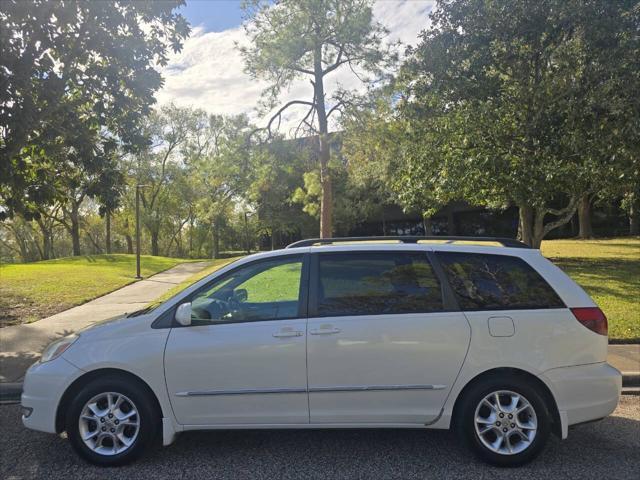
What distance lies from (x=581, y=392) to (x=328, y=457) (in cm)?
205

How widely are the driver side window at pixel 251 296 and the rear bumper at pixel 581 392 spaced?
2106 millimetres

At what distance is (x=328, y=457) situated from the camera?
12.7ft

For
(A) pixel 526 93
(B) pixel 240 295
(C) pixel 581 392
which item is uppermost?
(A) pixel 526 93

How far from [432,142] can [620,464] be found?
1054 centimetres

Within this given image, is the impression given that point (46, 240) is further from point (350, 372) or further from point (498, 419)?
point (498, 419)

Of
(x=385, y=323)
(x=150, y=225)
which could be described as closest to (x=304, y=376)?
(x=385, y=323)

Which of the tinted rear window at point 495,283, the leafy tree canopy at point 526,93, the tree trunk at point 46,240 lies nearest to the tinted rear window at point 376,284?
the tinted rear window at point 495,283

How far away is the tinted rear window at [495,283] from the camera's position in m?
3.87

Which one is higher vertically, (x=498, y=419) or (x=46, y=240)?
(x=46, y=240)

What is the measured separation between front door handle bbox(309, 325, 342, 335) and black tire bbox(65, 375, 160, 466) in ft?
4.58

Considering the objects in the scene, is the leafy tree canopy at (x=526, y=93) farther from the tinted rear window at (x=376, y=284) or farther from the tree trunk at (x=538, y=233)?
the tinted rear window at (x=376, y=284)

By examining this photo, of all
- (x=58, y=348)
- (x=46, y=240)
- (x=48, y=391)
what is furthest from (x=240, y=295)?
(x=46, y=240)

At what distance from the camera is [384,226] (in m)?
44.0

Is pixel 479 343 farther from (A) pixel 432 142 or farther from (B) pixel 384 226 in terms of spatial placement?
(B) pixel 384 226
